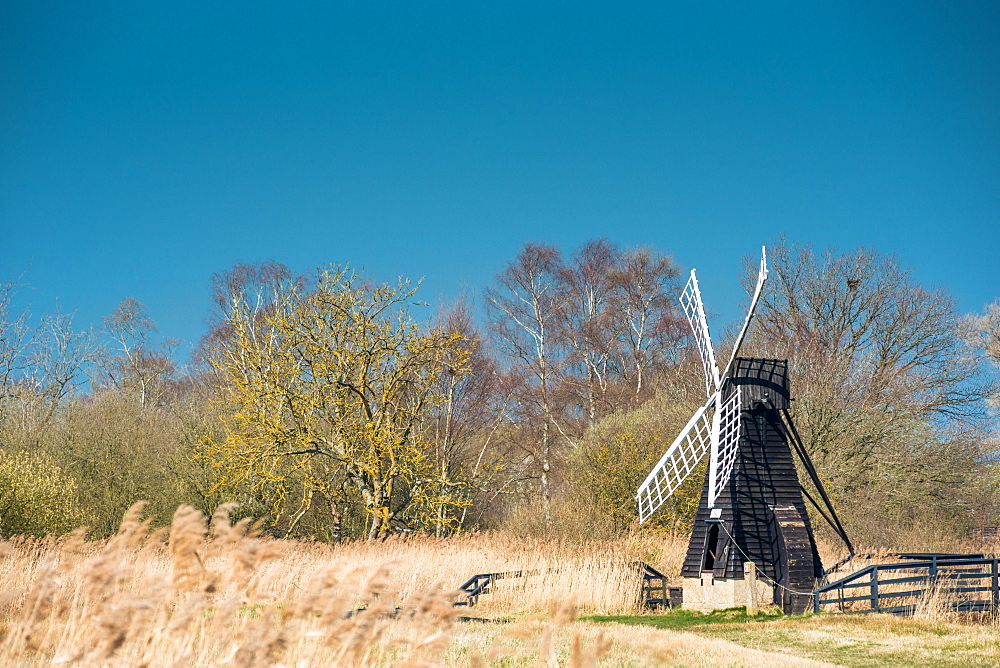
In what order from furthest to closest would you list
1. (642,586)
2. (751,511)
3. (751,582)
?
(751,511)
(642,586)
(751,582)

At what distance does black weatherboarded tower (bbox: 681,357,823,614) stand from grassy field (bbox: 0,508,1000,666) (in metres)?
1.31

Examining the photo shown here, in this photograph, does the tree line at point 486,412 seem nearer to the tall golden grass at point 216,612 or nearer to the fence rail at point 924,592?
the fence rail at point 924,592

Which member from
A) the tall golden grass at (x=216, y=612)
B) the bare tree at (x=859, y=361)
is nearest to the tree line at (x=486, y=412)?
the bare tree at (x=859, y=361)

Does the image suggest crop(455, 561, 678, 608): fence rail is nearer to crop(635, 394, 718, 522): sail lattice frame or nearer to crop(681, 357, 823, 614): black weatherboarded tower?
crop(681, 357, 823, 614): black weatherboarded tower

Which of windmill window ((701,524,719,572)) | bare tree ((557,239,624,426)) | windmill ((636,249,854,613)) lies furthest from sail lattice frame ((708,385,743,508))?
bare tree ((557,239,624,426))

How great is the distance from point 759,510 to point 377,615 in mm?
16311

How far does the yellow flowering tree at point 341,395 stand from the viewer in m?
22.2

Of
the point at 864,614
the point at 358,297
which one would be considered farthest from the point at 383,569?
the point at 358,297

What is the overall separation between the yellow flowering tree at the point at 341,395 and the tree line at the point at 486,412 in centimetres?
8

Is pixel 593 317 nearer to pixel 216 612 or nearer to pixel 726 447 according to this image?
pixel 726 447

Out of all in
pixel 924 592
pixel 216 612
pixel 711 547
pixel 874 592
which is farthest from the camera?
pixel 711 547

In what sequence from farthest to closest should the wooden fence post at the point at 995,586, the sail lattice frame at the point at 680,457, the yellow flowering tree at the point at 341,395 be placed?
the yellow flowering tree at the point at 341,395, the sail lattice frame at the point at 680,457, the wooden fence post at the point at 995,586

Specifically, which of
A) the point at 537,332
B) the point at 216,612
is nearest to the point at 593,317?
the point at 537,332

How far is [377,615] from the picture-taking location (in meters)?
3.81
